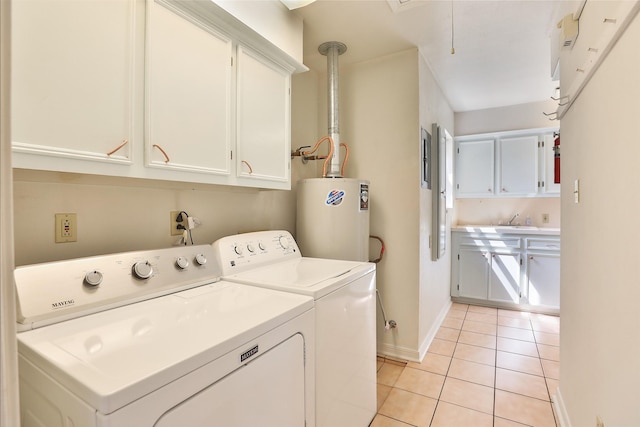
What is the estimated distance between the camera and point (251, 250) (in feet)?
5.69

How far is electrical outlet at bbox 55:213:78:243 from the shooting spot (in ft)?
3.92

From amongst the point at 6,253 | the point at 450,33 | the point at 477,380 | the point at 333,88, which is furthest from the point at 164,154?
the point at 477,380

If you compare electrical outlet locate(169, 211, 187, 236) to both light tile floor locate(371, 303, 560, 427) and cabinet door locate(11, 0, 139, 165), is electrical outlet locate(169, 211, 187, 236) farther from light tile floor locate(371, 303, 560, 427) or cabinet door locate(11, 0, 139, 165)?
light tile floor locate(371, 303, 560, 427)

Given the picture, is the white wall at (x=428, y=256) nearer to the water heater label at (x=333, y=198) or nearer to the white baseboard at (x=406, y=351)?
the white baseboard at (x=406, y=351)

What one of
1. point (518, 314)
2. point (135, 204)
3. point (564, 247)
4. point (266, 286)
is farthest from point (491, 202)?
point (135, 204)

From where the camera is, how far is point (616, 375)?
1.01m

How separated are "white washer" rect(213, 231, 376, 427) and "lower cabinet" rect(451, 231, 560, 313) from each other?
8.55 feet

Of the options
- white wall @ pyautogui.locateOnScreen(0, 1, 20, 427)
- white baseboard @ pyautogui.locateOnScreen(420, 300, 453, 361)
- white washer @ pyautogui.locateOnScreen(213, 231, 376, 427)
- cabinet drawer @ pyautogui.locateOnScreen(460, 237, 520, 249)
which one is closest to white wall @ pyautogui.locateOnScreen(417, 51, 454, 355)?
white baseboard @ pyautogui.locateOnScreen(420, 300, 453, 361)

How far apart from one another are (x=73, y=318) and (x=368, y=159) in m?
2.26

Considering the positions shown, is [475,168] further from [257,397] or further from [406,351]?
[257,397]

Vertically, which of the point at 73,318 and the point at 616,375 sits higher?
the point at 73,318

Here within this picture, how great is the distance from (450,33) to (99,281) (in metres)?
2.60

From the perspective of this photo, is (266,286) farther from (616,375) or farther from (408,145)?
(408,145)

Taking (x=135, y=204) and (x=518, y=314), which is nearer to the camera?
(x=135, y=204)
